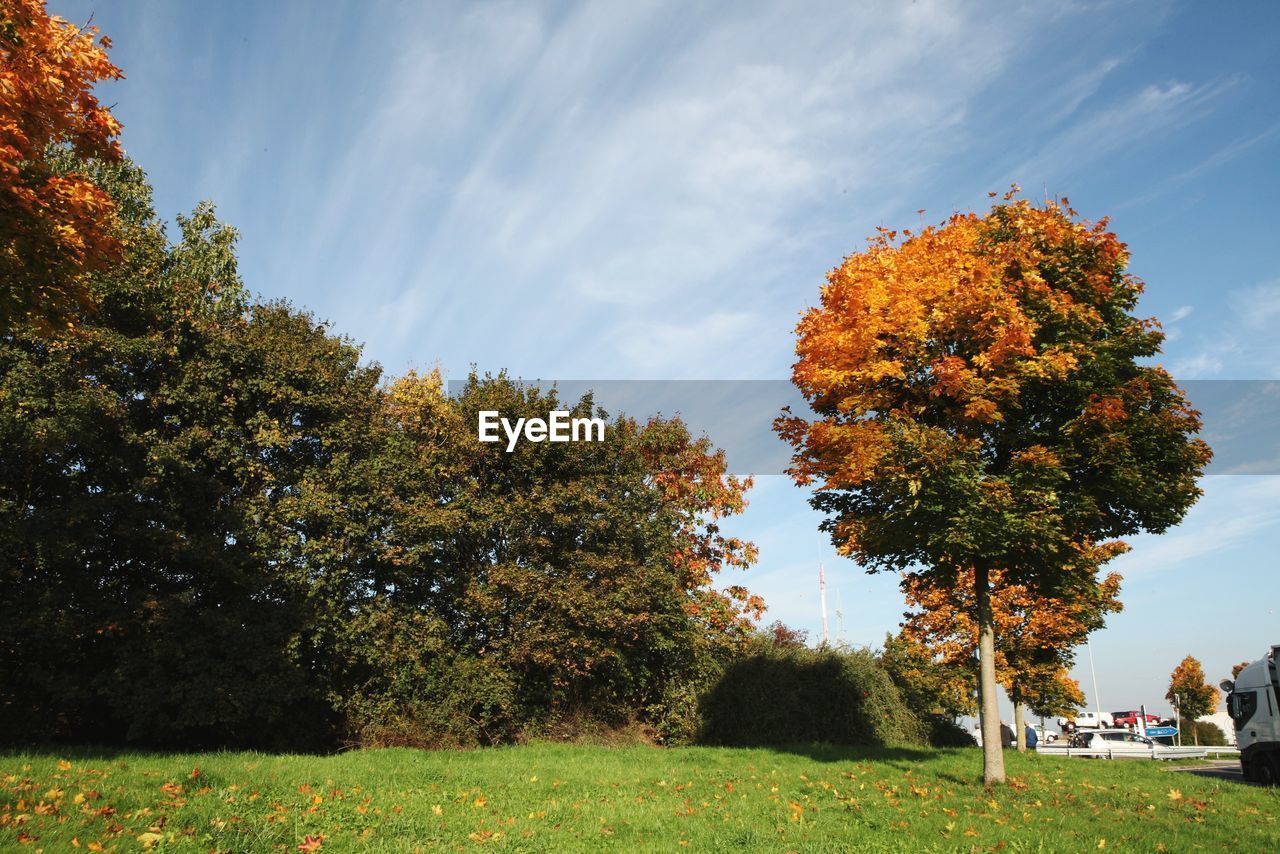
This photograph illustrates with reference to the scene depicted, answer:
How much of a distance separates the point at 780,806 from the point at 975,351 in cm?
976

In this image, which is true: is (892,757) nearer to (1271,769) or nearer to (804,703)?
(804,703)

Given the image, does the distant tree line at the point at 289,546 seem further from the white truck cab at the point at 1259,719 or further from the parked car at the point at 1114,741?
the parked car at the point at 1114,741

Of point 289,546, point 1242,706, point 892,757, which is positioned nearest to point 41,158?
point 289,546

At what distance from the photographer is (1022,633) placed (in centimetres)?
3159

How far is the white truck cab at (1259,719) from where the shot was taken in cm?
2016

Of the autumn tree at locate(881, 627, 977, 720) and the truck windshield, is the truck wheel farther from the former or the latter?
the autumn tree at locate(881, 627, 977, 720)

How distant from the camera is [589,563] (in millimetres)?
23891

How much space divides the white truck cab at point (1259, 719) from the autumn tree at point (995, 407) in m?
8.34

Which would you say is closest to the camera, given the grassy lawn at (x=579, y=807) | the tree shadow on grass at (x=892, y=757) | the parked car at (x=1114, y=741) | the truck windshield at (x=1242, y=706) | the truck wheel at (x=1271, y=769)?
the grassy lawn at (x=579, y=807)

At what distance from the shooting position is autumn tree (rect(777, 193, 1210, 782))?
15.1 metres

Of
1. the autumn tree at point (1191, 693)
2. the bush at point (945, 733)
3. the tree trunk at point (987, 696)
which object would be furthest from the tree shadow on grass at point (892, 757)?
the autumn tree at point (1191, 693)

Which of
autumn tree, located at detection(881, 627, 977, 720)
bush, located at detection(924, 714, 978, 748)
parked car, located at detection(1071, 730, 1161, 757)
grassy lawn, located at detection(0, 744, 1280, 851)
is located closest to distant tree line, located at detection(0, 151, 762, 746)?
grassy lawn, located at detection(0, 744, 1280, 851)

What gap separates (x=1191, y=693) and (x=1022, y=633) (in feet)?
150

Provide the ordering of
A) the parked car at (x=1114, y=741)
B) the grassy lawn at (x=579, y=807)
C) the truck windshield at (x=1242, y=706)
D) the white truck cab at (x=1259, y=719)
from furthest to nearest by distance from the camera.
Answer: the parked car at (x=1114, y=741)
the truck windshield at (x=1242, y=706)
the white truck cab at (x=1259, y=719)
the grassy lawn at (x=579, y=807)
